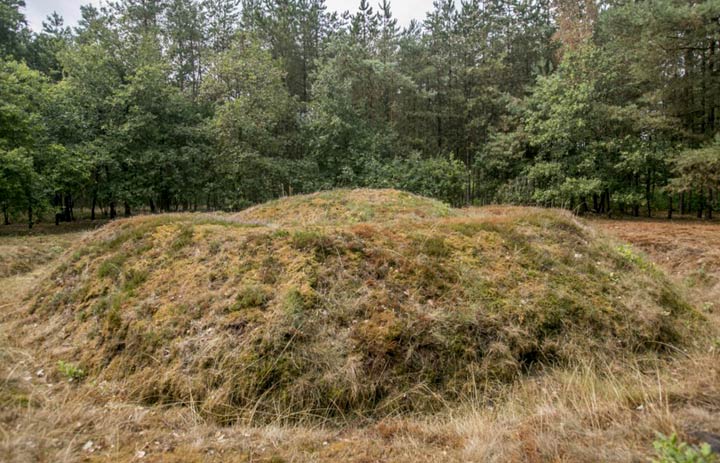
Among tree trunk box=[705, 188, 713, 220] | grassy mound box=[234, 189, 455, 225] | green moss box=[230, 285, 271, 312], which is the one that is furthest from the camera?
tree trunk box=[705, 188, 713, 220]

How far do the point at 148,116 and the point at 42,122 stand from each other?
370cm

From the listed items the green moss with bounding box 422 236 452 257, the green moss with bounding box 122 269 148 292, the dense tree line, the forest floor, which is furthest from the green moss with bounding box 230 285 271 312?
the dense tree line

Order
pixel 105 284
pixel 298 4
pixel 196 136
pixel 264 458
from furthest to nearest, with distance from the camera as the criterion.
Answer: pixel 298 4 → pixel 196 136 → pixel 105 284 → pixel 264 458

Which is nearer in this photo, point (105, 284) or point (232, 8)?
point (105, 284)

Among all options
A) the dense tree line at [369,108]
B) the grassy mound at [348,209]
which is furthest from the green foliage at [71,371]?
the dense tree line at [369,108]

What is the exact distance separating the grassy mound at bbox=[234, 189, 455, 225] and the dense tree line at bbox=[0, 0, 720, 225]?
7796 mm

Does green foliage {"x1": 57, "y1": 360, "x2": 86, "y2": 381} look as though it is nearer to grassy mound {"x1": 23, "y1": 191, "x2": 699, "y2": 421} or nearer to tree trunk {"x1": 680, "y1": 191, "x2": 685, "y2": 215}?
grassy mound {"x1": 23, "y1": 191, "x2": 699, "y2": 421}

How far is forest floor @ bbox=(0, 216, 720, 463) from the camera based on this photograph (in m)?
2.15

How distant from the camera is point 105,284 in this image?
4.56m

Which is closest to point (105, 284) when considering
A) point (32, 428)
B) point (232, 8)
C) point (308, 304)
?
point (32, 428)

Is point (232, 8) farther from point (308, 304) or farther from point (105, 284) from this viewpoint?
point (308, 304)

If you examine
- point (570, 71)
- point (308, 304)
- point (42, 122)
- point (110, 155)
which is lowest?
point (308, 304)

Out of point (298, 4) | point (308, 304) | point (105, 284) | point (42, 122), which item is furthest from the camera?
point (298, 4)

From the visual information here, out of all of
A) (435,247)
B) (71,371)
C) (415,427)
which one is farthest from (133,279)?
(435,247)
